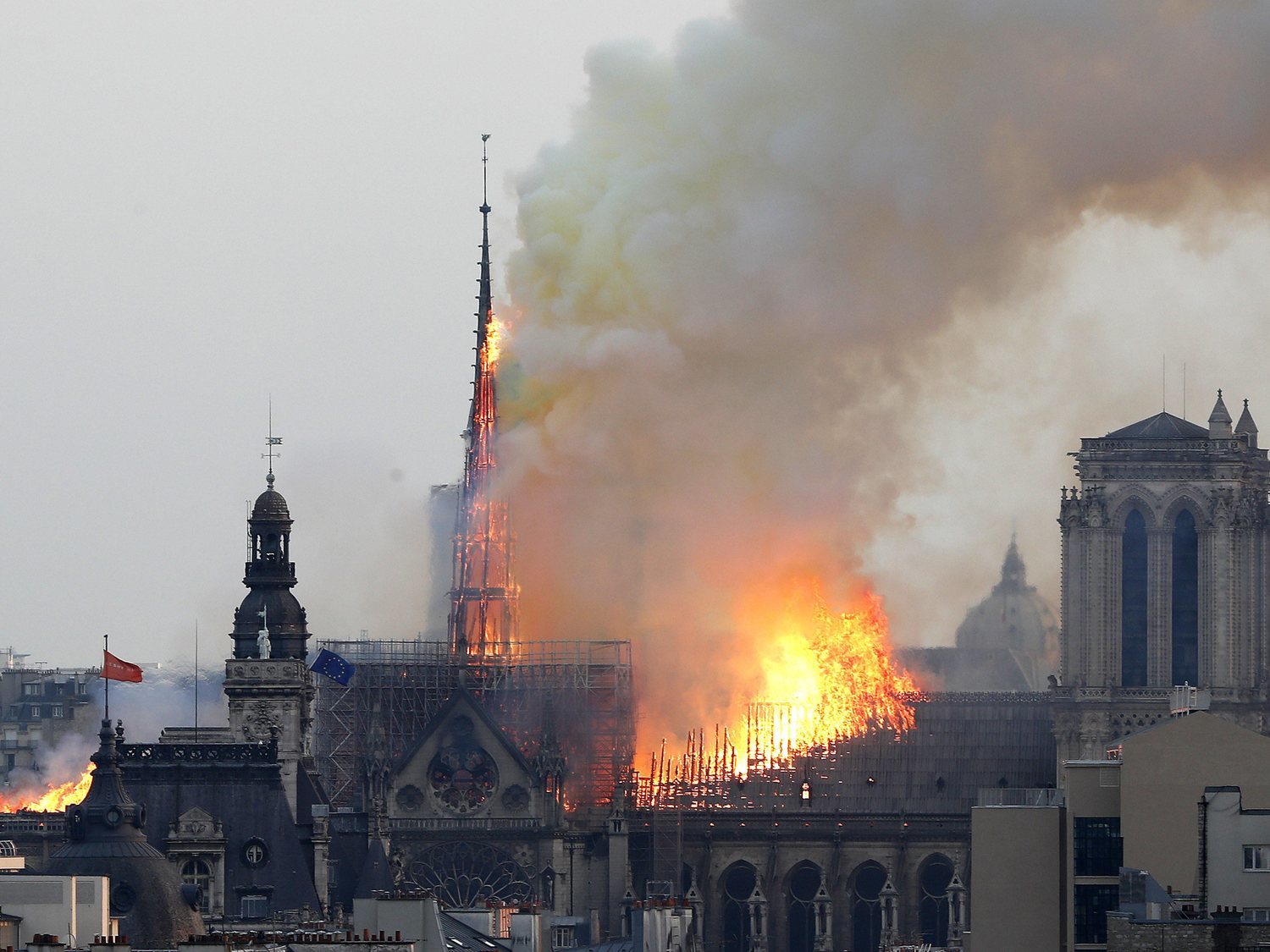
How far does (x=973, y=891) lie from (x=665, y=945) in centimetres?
4497

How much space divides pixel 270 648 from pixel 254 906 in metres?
25.1

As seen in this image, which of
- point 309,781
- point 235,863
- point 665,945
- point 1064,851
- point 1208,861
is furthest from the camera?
point 309,781

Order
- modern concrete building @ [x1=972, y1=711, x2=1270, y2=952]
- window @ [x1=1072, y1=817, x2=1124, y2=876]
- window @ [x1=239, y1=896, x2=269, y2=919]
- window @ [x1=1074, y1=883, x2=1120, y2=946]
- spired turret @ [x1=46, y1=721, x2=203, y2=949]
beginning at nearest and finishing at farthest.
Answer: window @ [x1=1074, y1=883, x2=1120, y2=946] < modern concrete building @ [x1=972, y1=711, x2=1270, y2=952] < window @ [x1=1072, y1=817, x2=1124, y2=876] < spired turret @ [x1=46, y1=721, x2=203, y2=949] < window @ [x1=239, y1=896, x2=269, y2=919]

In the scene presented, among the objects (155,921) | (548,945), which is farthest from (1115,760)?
(548,945)

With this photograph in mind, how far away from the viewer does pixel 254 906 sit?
166000 millimetres

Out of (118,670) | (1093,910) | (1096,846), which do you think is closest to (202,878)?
(118,670)

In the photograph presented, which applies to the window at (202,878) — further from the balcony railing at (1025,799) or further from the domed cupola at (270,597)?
the balcony railing at (1025,799)

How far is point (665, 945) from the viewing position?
148625 millimetres

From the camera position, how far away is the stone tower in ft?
616

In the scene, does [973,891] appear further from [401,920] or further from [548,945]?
[548,945]

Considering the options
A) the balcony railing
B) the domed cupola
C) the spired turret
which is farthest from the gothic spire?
the balcony railing

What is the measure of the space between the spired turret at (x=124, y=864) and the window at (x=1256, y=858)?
4039 cm

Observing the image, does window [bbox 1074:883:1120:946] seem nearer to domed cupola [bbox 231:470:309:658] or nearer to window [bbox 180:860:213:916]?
window [bbox 180:860:213:916]

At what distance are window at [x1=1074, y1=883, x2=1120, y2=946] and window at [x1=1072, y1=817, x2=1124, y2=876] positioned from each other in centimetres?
50
